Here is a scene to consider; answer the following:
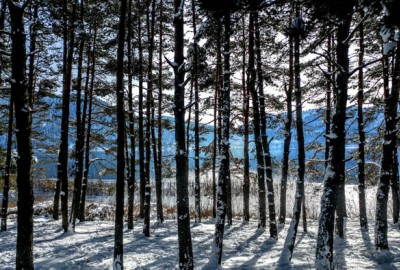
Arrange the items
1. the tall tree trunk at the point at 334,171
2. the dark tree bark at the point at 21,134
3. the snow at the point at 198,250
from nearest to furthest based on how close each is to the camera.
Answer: the dark tree bark at the point at 21,134 < the tall tree trunk at the point at 334,171 < the snow at the point at 198,250

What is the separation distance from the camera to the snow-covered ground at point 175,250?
25.3 feet

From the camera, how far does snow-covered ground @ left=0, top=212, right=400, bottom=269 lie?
7.71 metres

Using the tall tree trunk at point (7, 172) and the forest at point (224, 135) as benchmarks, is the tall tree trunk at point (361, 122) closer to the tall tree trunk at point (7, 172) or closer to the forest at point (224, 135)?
the forest at point (224, 135)

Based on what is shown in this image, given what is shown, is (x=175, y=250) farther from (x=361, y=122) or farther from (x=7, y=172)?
(x=361, y=122)

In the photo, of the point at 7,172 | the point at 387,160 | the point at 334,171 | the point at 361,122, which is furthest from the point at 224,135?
the point at 7,172

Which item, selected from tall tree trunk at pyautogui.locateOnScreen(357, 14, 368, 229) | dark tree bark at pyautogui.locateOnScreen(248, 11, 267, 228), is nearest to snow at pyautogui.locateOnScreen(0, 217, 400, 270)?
tall tree trunk at pyautogui.locateOnScreen(357, 14, 368, 229)

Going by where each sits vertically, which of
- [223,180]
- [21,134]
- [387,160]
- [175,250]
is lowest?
[175,250]

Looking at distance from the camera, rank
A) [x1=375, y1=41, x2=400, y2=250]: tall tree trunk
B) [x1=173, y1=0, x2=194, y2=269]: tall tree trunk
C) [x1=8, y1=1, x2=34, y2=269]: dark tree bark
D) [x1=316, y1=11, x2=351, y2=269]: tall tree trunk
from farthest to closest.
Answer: [x1=375, y1=41, x2=400, y2=250]: tall tree trunk, [x1=173, y1=0, x2=194, y2=269]: tall tree trunk, [x1=316, y1=11, x2=351, y2=269]: tall tree trunk, [x1=8, y1=1, x2=34, y2=269]: dark tree bark

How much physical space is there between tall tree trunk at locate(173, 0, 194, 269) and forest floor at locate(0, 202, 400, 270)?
153 centimetres

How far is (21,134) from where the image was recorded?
5906mm

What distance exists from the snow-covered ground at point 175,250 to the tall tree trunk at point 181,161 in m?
1.54

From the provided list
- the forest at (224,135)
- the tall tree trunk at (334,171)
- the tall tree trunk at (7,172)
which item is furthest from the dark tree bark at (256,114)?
the tall tree trunk at (7,172)

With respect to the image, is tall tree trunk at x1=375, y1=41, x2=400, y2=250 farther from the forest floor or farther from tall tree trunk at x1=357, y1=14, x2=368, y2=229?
tall tree trunk at x1=357, y1=14, x2=368, y2=229

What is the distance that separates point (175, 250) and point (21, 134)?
6.19 meters
